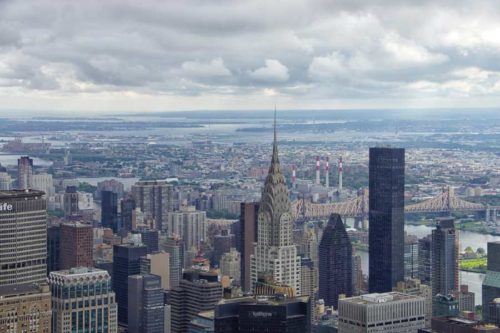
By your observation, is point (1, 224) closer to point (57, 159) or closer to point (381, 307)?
point (381, 307)

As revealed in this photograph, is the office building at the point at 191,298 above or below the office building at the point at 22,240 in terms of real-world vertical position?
below

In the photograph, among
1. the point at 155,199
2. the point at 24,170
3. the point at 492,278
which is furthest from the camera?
the point at 155,199

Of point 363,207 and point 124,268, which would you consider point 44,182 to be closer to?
point 363,207

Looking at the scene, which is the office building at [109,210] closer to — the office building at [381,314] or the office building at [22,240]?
the office building at [22,240]

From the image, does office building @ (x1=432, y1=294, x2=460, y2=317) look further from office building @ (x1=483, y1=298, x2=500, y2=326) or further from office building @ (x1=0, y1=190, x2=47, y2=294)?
office building @ (x1=0, y1=190, x2=47, y2=294)

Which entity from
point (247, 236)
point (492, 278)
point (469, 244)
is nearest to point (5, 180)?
point (247, 236)

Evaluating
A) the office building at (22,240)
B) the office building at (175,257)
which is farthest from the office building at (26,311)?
the office building at (175,257)
